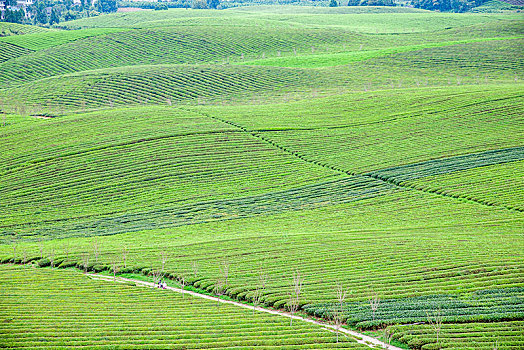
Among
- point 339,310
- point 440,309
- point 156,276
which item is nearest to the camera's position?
point 440,309

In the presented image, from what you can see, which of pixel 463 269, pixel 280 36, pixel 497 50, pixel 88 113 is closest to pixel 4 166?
pixel 88 113

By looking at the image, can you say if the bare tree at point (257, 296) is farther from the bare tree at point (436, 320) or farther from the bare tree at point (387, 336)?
the bare tree at point (436, 320)

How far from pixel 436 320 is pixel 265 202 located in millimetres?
39767

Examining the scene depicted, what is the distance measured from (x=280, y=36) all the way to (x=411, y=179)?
11707 cm

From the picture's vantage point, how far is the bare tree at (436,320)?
33.8 metres


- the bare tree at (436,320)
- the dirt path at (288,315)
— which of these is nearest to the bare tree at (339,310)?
the dirt path at (288,315)

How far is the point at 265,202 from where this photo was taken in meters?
72.8

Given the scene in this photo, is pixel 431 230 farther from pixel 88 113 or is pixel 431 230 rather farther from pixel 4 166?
pixel 88 113

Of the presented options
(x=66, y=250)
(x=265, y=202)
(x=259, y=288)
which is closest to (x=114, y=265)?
(x=66, y=250)

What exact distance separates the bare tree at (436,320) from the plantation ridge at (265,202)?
0.21 metres

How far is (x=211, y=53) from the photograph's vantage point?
166 metres

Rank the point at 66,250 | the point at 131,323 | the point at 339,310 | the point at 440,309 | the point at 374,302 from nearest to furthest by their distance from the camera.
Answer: the point at 131,323 < the point at 440,309 < the point at 339,310 < the point at 374,302 < the point at 66,250

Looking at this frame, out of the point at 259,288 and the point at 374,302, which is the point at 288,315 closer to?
the point at 259,288

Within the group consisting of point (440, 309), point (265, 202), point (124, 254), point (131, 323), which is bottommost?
point (265, 202)
